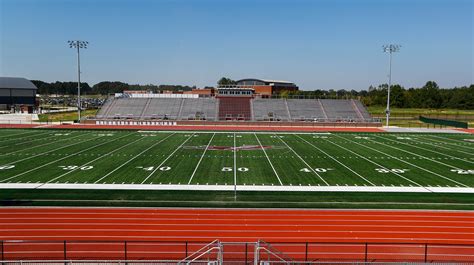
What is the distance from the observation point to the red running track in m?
12.2

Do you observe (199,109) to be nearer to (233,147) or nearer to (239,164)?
(233,147)

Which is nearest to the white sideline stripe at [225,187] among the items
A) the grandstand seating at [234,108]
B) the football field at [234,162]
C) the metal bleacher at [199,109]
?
the football field at [234,162]

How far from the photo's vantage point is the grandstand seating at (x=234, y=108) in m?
65.4

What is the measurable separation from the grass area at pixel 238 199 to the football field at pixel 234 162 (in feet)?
3.76

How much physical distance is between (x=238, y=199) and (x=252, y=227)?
131 inches

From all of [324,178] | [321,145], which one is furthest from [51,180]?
[321,145]

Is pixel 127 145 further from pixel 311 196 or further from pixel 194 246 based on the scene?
pixel 194 246

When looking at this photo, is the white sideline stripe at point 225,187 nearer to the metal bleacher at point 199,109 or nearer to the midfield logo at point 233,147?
the midfield logo at point 233,147

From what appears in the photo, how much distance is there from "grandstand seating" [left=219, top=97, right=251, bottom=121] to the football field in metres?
25.3

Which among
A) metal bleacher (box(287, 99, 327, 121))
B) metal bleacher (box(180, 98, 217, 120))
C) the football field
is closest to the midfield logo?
the football field

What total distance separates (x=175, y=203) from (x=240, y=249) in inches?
217

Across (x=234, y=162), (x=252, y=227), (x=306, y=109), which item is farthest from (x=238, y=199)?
(x=306, y=109)

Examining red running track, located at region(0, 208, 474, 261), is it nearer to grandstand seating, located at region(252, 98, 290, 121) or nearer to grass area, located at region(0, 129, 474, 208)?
grass area, located at region(0, 129, 474, 208)

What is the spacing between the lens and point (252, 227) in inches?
555
